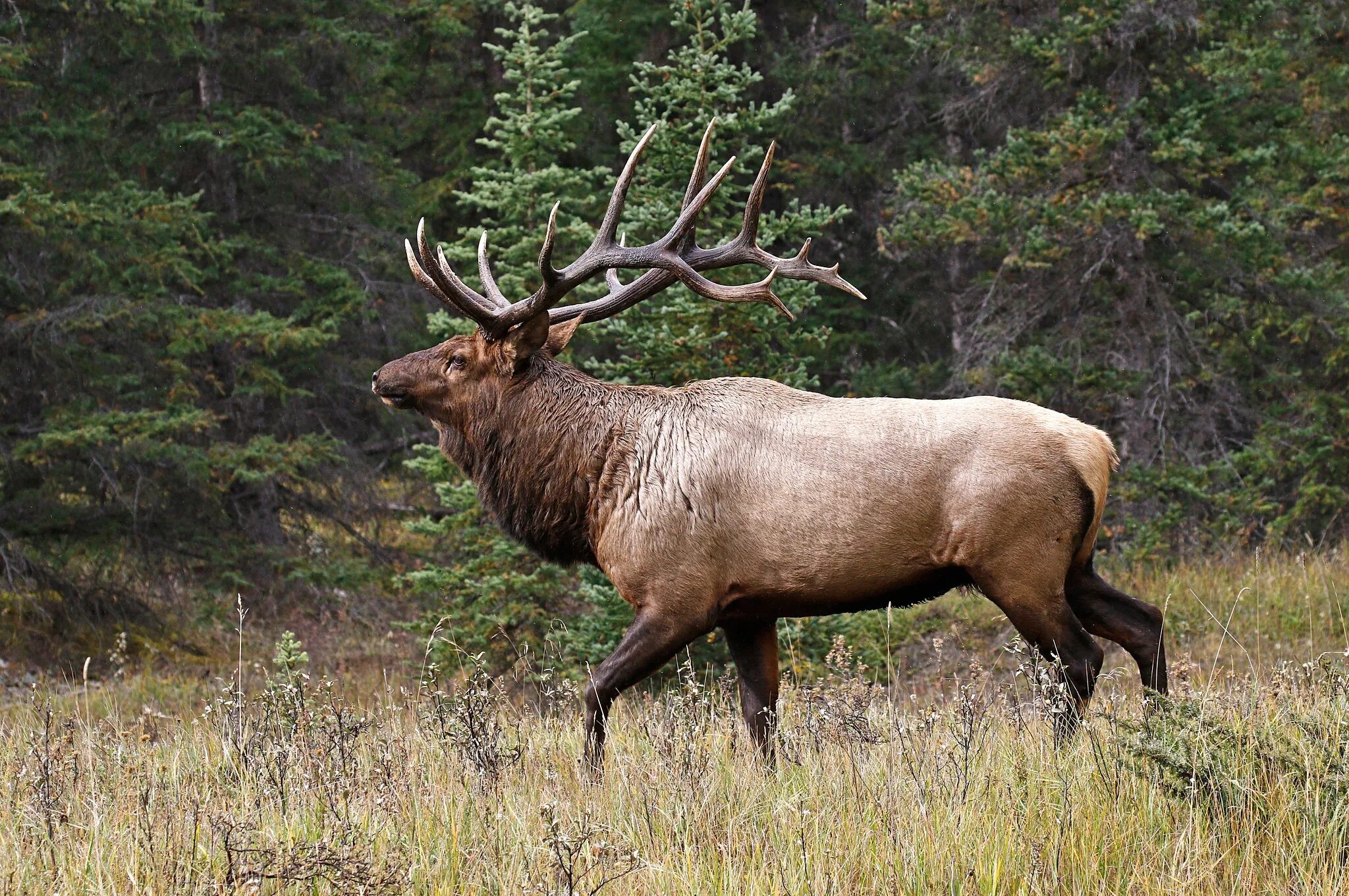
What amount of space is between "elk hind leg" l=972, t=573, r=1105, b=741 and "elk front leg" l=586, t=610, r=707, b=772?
4.29ft

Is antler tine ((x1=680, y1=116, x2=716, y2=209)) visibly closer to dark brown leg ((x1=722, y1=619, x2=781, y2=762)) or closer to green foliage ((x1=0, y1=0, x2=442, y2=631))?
dark brown leg ((x1=722, y1=619, x2=781, y2=762))

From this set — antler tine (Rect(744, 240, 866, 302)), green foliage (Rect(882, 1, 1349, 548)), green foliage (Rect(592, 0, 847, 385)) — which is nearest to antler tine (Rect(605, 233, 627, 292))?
antler tine (Rect(744, 240, 866, 302))

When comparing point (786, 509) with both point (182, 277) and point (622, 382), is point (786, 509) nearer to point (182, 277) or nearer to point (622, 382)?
point (622, 382)

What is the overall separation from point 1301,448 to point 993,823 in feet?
35.8

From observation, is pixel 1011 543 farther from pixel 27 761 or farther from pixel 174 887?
pixel 27 761

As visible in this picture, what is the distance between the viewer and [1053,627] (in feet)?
19.1

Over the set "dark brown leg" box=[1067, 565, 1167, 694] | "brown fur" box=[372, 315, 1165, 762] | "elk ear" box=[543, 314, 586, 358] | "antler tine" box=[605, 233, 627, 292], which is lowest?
"dark brown leg" box=[1067, 565, 1167, 694]

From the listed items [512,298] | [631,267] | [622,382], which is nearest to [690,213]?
[631,267]

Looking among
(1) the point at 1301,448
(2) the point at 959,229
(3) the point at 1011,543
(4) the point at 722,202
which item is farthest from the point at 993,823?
(1) the point at 1301,448

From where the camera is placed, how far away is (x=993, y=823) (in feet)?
13.1

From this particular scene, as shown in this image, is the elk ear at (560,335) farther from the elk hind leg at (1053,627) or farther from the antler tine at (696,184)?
the elk hind leg at (1053,627)

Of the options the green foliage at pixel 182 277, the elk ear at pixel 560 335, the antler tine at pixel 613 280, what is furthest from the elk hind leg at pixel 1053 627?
the green foliage at pixel 182 277

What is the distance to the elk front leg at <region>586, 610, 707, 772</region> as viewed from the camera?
5.94 m

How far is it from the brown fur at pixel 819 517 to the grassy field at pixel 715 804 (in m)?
0.42
